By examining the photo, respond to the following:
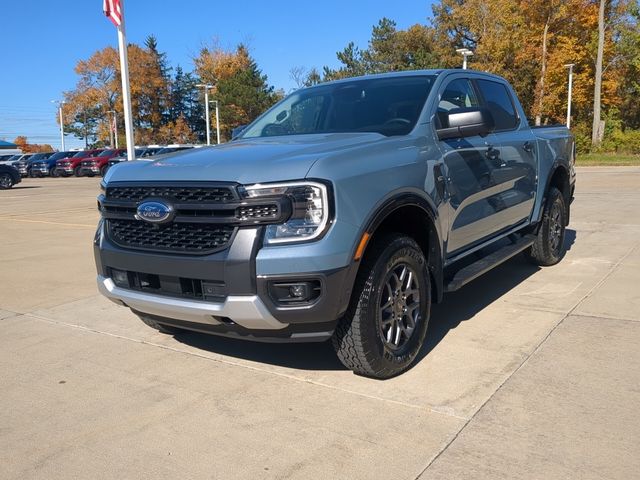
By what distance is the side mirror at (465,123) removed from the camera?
400 cm

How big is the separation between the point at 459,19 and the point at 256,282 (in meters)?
50.7

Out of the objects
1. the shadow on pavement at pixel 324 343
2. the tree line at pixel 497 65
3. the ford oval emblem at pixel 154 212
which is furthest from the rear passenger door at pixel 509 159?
the tree line at pixel 497 65

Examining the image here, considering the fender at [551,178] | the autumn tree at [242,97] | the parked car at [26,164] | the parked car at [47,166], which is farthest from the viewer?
the autumn tree at [242,97]

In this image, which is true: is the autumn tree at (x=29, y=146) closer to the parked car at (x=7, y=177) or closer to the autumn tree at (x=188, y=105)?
the autumn tree at (x=188, y=105)

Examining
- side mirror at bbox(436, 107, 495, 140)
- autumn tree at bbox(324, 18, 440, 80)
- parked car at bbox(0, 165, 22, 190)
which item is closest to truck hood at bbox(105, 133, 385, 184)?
side mirror at bbox(436, 107, 495, 140)

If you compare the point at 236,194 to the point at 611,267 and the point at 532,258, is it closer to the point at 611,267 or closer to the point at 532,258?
the point at 532,258

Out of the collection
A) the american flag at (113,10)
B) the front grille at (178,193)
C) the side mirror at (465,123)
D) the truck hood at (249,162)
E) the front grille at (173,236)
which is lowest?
the front grille at (173,236)

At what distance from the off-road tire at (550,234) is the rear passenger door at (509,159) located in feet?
1.64

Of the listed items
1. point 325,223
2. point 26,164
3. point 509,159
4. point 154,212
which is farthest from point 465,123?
point 26,164

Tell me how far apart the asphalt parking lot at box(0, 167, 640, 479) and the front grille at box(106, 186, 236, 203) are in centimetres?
115

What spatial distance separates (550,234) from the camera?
645 centimetres

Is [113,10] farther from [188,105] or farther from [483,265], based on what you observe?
[188,105]

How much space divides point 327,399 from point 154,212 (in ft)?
4.76

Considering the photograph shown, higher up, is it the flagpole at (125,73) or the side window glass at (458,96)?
the flagpole at (125,73)
